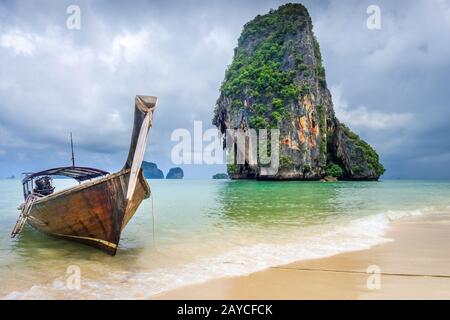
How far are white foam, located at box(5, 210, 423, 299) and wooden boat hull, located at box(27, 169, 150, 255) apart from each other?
144 centimetres

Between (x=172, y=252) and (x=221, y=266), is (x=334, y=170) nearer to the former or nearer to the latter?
(x=172, y=252)

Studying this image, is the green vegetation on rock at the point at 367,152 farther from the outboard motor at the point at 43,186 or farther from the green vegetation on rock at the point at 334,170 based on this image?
the outboard motor at the point at 43,186

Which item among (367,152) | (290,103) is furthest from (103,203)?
(367,152)

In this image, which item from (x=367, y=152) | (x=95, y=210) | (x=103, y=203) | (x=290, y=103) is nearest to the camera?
(x=103, y=203)

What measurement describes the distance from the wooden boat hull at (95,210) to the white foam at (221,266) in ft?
4.74

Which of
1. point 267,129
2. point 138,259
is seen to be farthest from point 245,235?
point 267,129

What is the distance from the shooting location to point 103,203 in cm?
650

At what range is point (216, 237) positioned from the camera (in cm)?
800

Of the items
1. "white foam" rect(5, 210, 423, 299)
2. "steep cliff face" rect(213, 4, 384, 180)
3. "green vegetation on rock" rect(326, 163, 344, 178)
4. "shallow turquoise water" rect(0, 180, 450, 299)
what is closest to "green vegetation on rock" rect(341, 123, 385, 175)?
"steep cliff face" rect(213, 4, 384, 180)

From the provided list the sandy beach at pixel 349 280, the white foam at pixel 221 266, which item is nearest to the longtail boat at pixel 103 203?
the white foam at pixel 221 266

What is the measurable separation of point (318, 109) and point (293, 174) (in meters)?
11.7

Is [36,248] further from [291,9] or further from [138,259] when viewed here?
[291,9]

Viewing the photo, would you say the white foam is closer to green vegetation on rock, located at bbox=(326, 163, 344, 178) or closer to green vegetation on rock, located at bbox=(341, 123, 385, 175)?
green vegetation on rock, located at bbox=(326, 163, 344, 178)

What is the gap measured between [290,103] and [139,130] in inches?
1704
